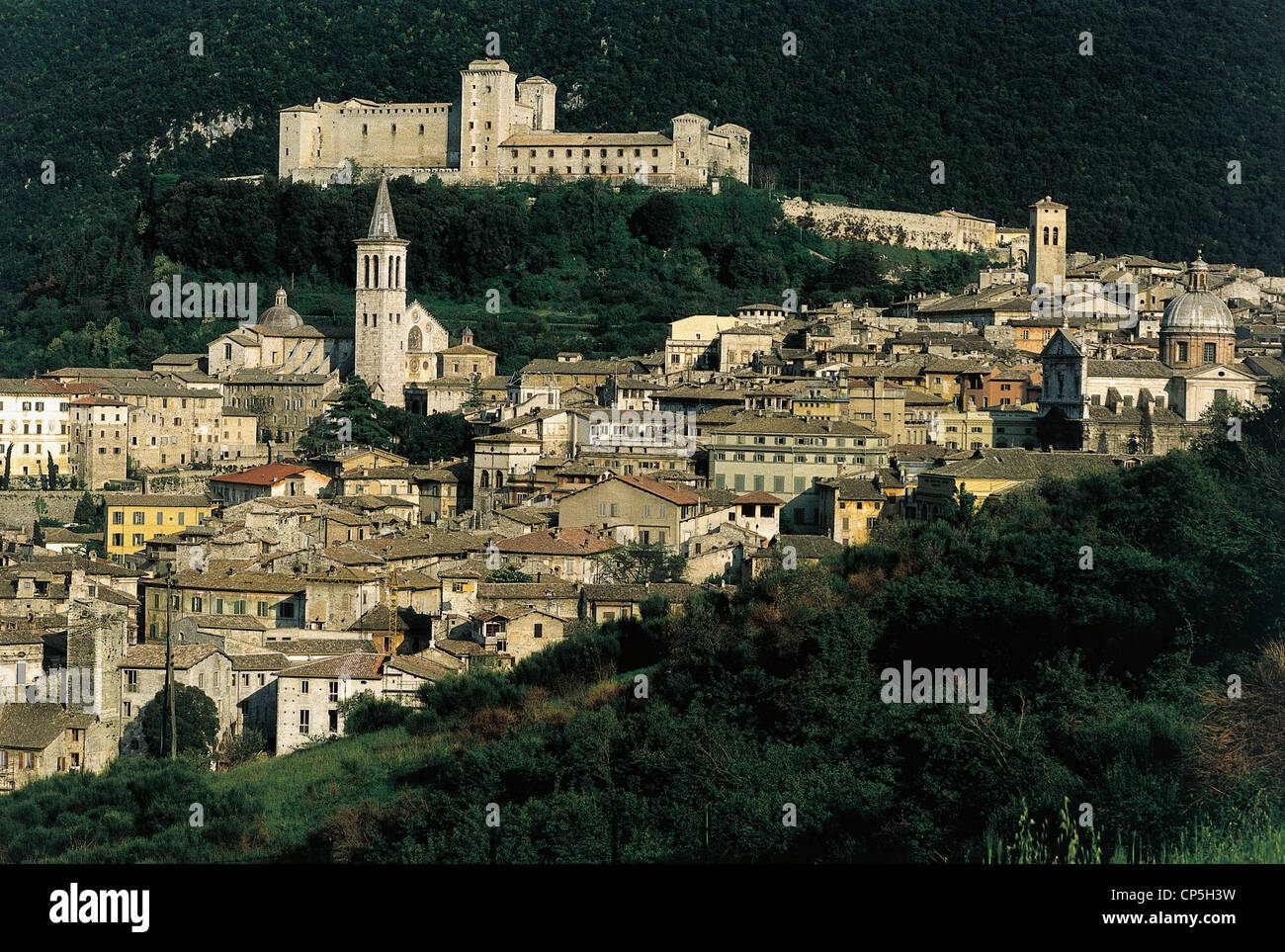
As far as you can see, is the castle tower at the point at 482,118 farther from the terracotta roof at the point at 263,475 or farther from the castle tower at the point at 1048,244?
the terracotta roof at the point at 263,475

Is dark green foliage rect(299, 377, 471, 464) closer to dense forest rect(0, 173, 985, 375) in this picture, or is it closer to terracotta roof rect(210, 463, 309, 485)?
terracotta roof rect(210, 463, 309, 485)

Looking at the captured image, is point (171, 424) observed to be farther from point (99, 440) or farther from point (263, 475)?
point (263, 475)

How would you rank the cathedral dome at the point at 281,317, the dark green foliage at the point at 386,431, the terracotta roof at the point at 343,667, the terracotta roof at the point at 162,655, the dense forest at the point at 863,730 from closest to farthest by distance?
the dense forest at the point at 863,730, the terracotta roof at the point at 343,667, the terracotta roof at the point at 162,655, the dark green foliage at the point at 386,431, the cathedral dome at the point at 281,317

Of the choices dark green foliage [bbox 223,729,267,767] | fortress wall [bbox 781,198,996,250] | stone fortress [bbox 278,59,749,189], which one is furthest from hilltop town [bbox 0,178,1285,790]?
stone fortress [bbox 278,59,749,189]

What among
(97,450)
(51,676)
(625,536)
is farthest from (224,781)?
(97,450)

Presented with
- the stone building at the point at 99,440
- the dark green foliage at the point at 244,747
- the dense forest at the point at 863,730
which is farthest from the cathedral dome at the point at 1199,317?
the stone building at the point at 99,440

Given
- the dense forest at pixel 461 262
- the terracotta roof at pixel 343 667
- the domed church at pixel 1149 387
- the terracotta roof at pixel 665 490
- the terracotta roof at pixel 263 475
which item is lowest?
the terracotta roof at pixel 343 667

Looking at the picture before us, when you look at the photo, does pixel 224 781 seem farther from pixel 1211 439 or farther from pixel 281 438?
pixel 281 438
